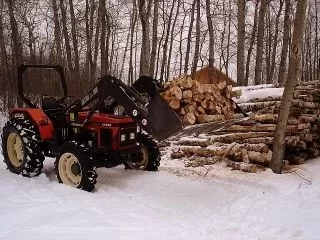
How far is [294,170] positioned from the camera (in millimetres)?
8562

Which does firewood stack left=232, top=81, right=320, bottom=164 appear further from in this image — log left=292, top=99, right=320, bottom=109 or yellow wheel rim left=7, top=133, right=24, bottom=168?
yellow wheel rim left=7, top=133, right=24, bottom=168

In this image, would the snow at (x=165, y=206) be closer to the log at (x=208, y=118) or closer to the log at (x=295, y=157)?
the log at (x=295, y=157)

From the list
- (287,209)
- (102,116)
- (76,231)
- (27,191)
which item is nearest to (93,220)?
(76,231)

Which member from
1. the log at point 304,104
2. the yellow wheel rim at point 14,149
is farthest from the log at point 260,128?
the yellow wheel rim at point 14,149

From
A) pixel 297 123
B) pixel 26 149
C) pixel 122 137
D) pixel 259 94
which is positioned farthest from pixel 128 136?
pixel 259 94

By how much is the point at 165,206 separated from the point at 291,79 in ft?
11.9

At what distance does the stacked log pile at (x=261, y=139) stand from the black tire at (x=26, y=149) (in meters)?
3.38

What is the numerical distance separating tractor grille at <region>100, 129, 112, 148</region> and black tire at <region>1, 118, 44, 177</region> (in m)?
1.33

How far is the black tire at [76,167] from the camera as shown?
6.44 m

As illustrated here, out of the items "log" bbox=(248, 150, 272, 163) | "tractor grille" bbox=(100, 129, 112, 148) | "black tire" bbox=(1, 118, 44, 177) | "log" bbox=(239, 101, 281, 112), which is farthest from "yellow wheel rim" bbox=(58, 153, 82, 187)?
"log" bbox=(239, 101, 281, 112)

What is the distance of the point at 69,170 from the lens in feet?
22.6

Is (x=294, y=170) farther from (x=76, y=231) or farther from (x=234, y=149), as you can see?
(x=76, y=231)

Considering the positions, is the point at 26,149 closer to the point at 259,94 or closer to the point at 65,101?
the point at 65,101

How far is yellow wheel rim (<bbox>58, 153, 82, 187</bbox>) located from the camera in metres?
6.79
